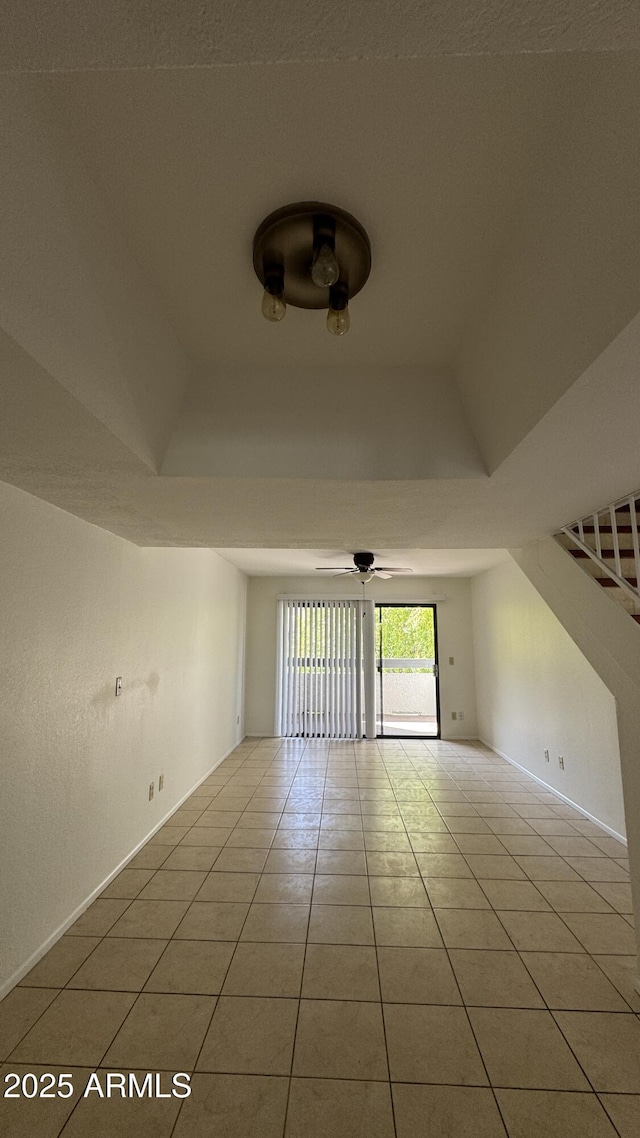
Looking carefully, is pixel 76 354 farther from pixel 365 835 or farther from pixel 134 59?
pixel 365 835

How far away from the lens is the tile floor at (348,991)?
1473mm

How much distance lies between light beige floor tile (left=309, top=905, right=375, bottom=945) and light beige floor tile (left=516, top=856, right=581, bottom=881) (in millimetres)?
1136

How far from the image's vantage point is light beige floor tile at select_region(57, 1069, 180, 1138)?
55.2 inches

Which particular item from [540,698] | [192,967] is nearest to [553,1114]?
[192,967]

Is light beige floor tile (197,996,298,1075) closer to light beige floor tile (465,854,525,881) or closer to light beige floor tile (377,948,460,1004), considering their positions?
light beige floor tile (377,948,460,1004)

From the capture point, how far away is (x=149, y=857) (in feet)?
10.1

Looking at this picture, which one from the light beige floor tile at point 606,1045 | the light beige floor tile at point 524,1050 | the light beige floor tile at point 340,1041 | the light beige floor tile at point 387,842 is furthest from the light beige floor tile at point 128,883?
the light beige floor tile at point 606,1045

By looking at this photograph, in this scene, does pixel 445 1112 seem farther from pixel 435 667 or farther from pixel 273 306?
pixel 435 667

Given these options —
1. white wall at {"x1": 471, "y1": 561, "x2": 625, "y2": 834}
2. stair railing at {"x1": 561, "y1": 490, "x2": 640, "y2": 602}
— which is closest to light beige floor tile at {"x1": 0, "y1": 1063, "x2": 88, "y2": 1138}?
stair railing at {"x1": 561, "y1": 490, "x2": 640, "y2": 602}

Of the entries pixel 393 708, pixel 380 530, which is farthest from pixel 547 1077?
pixel 393 708

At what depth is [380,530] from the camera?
2484 mm

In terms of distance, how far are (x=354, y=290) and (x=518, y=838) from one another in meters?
3.69

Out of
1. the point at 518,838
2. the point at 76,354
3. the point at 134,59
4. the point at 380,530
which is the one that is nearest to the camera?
the point at 134,59

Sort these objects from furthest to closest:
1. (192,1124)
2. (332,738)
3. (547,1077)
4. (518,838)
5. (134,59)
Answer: (332,738), (518,838), (547,1077), (192,1124), (134,59)
